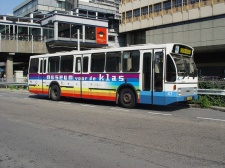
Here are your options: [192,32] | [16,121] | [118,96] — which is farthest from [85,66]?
[192,32]

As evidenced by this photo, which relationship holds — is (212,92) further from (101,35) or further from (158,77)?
(101,35)

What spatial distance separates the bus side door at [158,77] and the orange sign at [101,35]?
1498 inches

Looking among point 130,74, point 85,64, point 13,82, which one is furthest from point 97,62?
point 13,82

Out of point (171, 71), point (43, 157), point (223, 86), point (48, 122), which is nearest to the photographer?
point (43, 157)

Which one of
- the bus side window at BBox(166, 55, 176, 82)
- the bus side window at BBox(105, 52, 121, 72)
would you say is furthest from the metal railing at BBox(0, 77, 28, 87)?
the bus side window at BBox(166, 55, 176, 82)

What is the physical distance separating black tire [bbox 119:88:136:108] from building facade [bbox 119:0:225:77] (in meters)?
32.5

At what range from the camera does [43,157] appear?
229 inches

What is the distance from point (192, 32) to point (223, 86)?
3342 cm

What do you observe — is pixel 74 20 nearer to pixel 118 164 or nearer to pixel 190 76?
pixel 190 76

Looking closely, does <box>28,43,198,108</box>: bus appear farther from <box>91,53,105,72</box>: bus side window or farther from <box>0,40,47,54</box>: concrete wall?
<box>0,40,47,54</box>: concrete wall

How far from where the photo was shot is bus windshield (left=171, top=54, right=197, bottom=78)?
12.0 m

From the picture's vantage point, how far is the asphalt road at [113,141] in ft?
18.1

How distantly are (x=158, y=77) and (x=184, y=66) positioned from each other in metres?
1.26

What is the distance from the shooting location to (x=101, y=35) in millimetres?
50688
